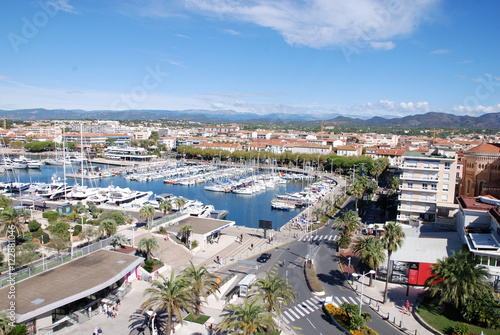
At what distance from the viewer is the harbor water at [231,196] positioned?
58250mm

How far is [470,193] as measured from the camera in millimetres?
46750

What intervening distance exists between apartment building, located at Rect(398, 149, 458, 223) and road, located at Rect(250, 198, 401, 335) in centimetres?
1023

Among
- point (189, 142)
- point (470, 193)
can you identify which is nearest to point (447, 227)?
point (470, 193)

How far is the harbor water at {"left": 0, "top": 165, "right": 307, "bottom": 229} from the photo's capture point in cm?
5825

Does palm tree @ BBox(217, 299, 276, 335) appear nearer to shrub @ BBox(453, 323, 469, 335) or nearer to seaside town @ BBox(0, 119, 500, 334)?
seaside town @ BBox(0, 119, 500, 334)

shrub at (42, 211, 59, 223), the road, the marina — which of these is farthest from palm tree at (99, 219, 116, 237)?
the road

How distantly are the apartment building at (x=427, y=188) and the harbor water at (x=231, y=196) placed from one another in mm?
17703

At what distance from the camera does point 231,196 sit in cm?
7500

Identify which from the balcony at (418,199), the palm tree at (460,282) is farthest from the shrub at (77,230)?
the balcony at (418,199)

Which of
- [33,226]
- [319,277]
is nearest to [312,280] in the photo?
[319,277]

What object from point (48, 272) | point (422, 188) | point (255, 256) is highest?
point (422, 188)

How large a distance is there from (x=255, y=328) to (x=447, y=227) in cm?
3294

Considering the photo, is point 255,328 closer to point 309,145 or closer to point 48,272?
point 48,272

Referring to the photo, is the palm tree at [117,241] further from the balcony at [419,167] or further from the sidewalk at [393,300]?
the balcony at [419,167]
